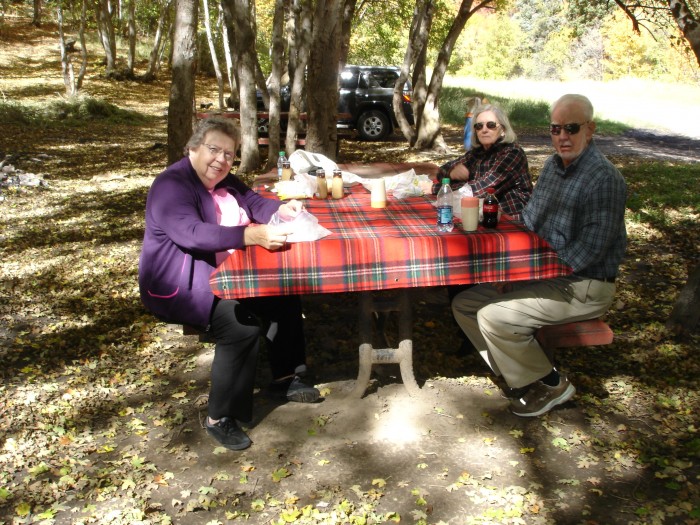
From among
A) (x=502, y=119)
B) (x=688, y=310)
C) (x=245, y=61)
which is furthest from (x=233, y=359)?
(x=245, y=61)

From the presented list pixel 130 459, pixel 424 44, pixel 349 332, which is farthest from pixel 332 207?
pixel 424 44

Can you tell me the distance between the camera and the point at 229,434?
330cm

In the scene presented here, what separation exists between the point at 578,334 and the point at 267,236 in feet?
5.59

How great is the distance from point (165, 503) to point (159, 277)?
1065 mm

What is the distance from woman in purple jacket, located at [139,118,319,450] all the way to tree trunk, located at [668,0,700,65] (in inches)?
139

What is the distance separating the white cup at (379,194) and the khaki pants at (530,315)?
900 mm

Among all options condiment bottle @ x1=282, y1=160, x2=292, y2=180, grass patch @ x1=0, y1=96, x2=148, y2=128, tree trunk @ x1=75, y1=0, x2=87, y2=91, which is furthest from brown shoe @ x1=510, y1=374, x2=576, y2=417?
tree trunk @ x1=75, y1=0, x2=87, y2=91

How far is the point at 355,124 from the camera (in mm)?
15227

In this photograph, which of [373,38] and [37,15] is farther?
[37,15]

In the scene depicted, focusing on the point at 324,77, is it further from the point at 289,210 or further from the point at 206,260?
the point at 206,260

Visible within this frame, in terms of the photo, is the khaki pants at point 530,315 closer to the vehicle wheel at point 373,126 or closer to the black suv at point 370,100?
the black suv at point 370,100

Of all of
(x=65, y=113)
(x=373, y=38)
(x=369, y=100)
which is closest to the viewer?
(x=369, y=100)

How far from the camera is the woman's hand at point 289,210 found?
3.58 metres

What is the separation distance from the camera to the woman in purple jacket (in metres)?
3.06
